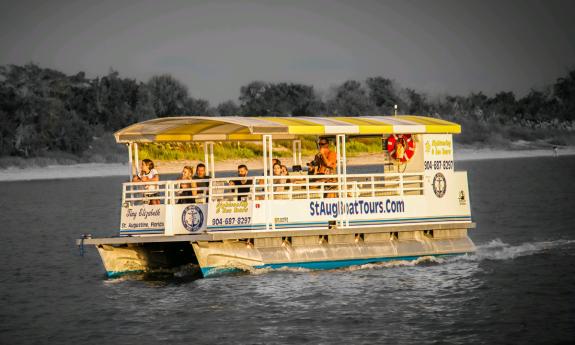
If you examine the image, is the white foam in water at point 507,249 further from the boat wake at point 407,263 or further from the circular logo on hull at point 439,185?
the circular logo on hull at point 439,185

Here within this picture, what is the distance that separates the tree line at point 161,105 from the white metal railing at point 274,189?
183ft

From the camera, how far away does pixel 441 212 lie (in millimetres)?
24609

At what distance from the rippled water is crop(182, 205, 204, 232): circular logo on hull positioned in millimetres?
1055

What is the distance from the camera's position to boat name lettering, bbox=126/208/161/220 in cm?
2266

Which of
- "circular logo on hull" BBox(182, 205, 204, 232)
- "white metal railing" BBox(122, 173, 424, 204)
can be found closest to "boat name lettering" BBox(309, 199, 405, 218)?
"white metal railing" BBox(122, 173, 424, 204)

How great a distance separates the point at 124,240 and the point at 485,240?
1187 cm

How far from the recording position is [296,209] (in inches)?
897

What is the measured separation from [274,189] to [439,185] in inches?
139

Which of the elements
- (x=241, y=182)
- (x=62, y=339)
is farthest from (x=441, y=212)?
(x=62, y=339)

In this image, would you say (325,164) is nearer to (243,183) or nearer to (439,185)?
(243,183)

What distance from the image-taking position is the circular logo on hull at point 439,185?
24.6m

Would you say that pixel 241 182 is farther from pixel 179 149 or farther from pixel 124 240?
pixel 179 149

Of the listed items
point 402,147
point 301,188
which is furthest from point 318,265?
point 402,147

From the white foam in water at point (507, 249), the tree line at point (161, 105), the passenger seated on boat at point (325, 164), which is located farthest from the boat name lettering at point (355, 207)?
the tree line at point (161, 105)
